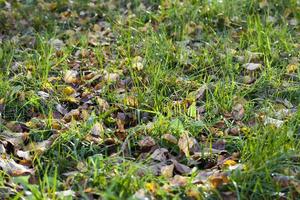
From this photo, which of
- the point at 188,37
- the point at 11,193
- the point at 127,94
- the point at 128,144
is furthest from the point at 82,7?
the point at 11,193

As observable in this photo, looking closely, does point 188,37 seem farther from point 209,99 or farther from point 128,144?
point 128,144

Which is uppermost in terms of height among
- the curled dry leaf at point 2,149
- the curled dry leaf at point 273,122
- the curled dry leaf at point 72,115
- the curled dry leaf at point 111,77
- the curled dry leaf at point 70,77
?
the curled dry leaf at point 273,122

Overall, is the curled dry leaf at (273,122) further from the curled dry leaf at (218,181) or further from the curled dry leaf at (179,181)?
the curled dry leaf at (179,181)

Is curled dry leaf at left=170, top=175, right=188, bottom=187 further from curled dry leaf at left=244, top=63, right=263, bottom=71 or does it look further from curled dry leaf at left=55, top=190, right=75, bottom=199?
curled dry leaf at left=244, top=63, right=263, bottom=71

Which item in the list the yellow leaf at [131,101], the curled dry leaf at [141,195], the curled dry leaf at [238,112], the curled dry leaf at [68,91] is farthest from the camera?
the curled dry leaf at [68,91]

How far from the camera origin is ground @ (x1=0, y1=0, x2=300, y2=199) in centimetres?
242

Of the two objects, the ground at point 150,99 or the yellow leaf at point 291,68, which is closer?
the ground at point 150,99

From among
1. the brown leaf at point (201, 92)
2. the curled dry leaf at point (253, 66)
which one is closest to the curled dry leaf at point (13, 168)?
the brown leaf at point (201, 92)

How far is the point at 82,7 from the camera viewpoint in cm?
463

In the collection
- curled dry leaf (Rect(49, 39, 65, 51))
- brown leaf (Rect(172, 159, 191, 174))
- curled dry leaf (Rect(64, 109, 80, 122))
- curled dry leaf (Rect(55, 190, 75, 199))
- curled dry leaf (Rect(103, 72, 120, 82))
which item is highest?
curled dry leaf (Rect(49, 39, 65, 51))

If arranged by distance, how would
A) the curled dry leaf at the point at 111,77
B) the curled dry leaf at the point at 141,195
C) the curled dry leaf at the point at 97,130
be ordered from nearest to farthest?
the curled dry leaf at the point at 141,195, the curled dry leaf at the point at 97,130, the curled dry leaf at the point at 111,77

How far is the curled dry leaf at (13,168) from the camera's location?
8.35ft

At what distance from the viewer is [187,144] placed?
8.92 ft

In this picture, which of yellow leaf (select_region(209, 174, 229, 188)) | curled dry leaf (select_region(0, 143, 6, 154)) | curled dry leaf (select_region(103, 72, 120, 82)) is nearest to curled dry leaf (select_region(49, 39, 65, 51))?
curled dry leaf (select_region(103, 72, 120, 82))
